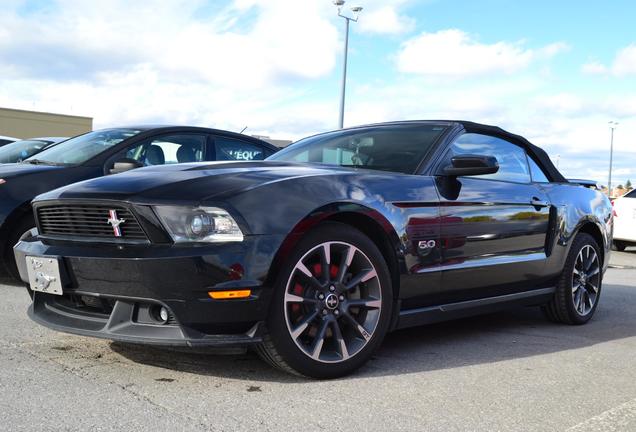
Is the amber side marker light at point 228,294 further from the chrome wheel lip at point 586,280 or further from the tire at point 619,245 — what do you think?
the tire at point 619,245

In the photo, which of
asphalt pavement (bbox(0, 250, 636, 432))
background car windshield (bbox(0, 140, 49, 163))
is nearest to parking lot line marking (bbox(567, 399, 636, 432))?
asphalt pavement (bbox(0, 250, 636, 432))

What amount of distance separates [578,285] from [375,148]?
6.89ft

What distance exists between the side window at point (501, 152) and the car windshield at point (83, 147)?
3.31m

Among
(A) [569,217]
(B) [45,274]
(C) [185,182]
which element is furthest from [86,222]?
(A) [569,217]

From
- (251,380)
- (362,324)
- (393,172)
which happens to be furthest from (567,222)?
(251,380)

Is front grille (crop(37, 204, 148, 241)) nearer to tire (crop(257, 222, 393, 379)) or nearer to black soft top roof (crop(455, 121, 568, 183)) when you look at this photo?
tire (crop(257, 222, 393, 379))

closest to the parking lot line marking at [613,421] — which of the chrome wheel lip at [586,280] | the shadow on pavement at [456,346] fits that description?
the shadow on pavement at [456,346]

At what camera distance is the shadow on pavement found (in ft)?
11.4

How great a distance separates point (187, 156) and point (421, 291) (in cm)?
359

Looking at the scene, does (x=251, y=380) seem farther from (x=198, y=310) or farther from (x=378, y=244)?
(x=378, y=244)

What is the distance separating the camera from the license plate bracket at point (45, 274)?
329 cm

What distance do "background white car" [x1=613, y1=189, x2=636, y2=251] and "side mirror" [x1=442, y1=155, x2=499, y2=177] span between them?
30.8ft

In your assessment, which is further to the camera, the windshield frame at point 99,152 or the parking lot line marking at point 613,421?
the windshield frame at point 99,152

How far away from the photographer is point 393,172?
3.95 m
